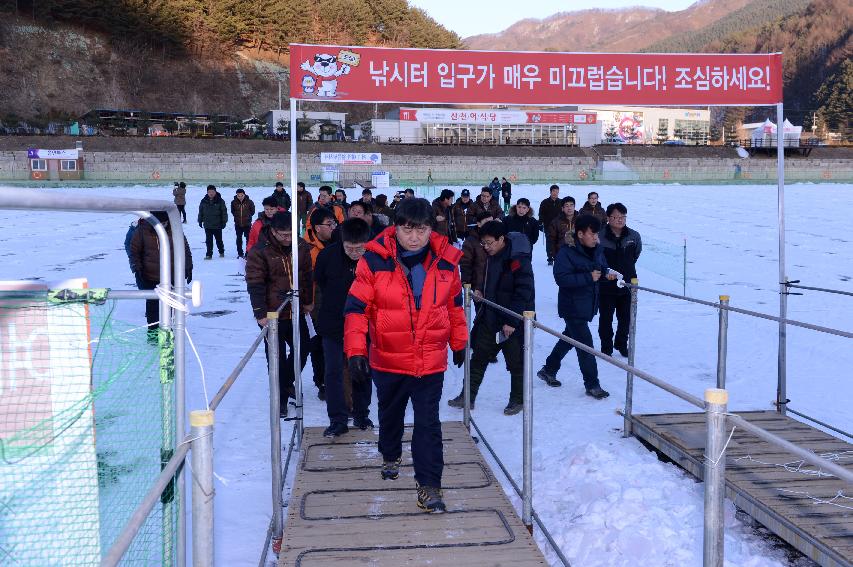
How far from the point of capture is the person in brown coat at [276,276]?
5.68 m

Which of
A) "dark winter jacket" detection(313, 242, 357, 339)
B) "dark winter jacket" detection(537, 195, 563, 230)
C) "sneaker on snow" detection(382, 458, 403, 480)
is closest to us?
"sneaker on snow" detection(382, 458, 403, 480)

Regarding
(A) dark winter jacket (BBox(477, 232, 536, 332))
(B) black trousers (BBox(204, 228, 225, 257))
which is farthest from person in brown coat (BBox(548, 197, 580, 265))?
(B) black trousers (BBox(204, 228, 225, 257))

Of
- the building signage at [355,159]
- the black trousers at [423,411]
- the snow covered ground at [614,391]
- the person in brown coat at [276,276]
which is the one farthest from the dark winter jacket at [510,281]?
the building signage at [355,159]

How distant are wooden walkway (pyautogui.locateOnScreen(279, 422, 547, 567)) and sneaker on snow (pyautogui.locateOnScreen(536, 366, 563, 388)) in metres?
2.18

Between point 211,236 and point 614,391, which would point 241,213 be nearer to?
point 211,236

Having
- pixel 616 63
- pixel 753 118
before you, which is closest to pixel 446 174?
pixel 616 63

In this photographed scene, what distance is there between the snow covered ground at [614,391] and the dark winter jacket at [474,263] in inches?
41.4

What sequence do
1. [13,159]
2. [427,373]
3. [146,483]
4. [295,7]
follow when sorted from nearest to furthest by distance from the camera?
[427,373], [146,483], [13,159], [295,7]

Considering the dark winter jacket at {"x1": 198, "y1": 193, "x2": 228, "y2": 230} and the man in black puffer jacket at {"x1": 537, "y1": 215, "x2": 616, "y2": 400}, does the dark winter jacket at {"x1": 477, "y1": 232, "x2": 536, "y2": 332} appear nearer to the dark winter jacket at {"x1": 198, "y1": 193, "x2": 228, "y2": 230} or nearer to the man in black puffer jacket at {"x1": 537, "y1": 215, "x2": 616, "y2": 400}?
the man in black puffer jacket at {"x1": 537, "y1": 215, "x2": 616, "y2": 400}

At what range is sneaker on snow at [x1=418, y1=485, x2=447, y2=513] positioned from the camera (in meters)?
3.88

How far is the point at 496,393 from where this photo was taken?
683 cm

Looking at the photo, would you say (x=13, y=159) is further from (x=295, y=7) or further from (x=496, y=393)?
(x=295, y=7)

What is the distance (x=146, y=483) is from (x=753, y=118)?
16067cm

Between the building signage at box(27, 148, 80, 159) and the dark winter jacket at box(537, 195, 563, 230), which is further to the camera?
the building signage at box(27, 148, 80, 159)
